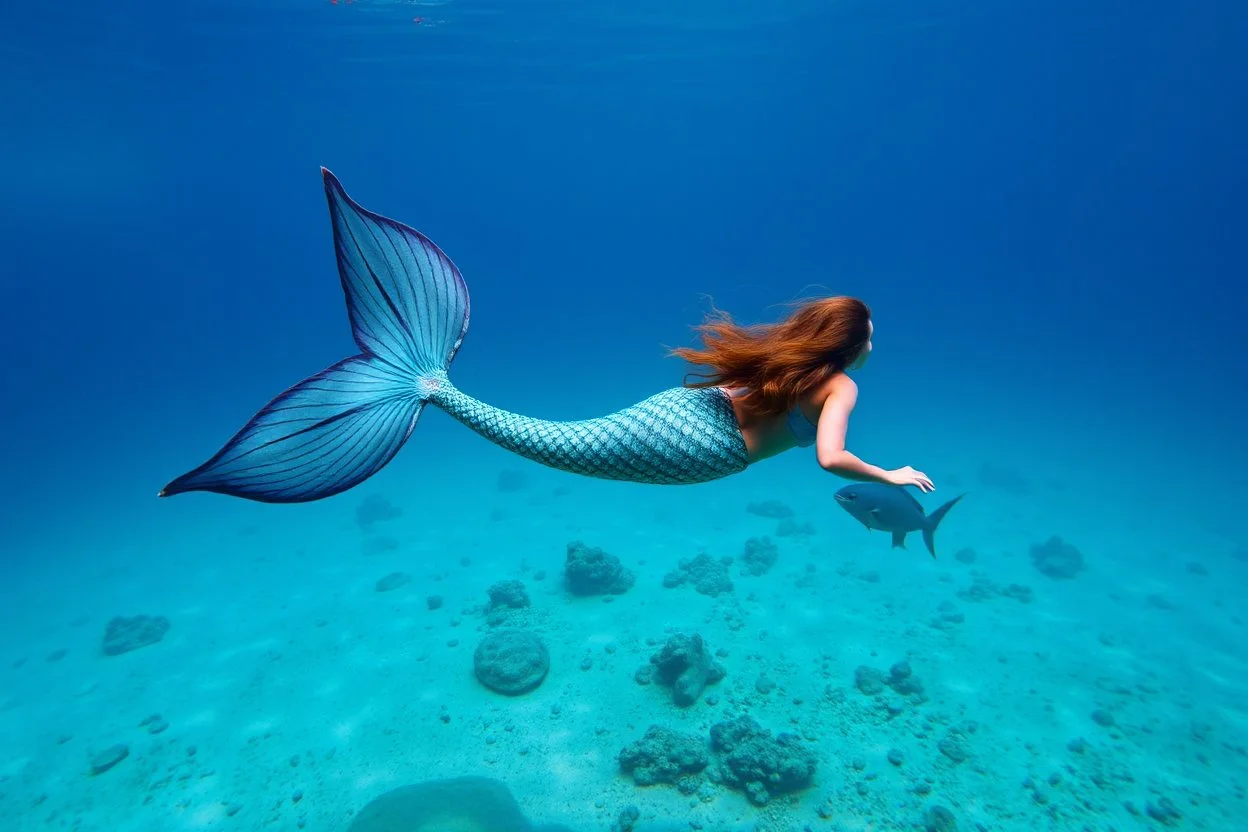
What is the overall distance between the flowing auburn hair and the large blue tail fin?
1.48 meters

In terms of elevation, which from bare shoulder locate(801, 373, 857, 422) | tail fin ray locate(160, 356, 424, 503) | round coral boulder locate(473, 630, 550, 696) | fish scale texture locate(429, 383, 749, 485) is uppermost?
bare shoulder locate(801, 373, 857, 422)

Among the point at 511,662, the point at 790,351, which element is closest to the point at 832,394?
the point at 790,351

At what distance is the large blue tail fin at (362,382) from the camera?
233cm

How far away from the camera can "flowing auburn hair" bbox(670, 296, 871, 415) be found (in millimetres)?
2752

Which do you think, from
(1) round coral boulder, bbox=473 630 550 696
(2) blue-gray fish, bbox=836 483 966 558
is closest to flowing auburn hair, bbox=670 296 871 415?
(2) blue-gray fish, bbox=836 483 966 558

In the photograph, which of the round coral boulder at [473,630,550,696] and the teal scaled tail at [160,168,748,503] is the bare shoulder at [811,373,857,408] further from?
the round coral boulder at [473,630,550,696]

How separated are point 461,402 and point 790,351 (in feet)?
5.76

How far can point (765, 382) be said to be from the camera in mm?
2857

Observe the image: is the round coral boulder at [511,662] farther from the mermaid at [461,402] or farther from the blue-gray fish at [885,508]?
the mermaid at [461,402]

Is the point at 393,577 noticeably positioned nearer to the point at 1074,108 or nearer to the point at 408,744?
the point at 408,744

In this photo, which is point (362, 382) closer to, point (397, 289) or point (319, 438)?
point (319, 438)

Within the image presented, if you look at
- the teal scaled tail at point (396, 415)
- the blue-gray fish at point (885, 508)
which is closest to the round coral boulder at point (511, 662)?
the blue-gray fish at point (885, 508)

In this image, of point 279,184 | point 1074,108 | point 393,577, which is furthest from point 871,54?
point 279,184

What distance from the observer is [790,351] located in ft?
9.04
